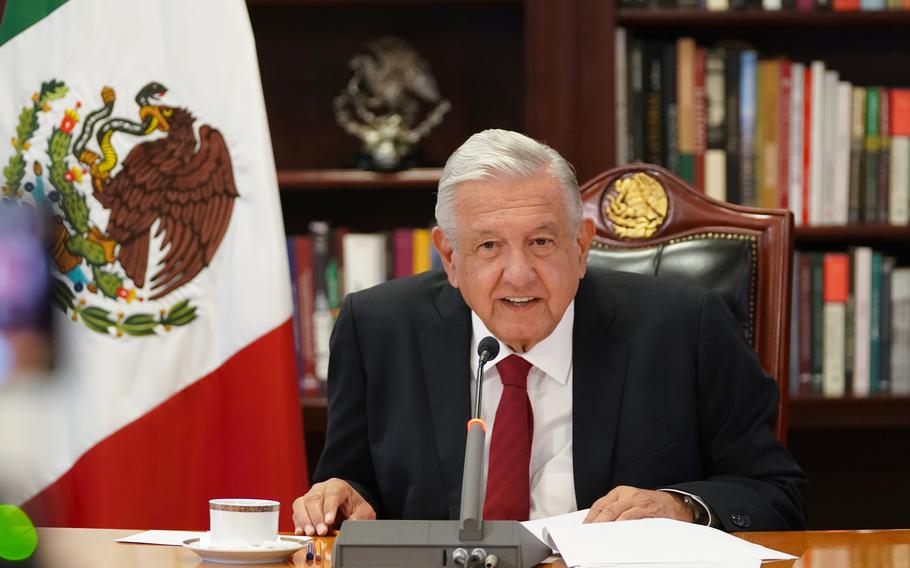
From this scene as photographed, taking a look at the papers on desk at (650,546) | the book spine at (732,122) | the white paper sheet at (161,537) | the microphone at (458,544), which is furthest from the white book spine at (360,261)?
the microphone at (458,544)

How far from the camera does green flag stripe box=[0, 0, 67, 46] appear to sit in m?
2.53

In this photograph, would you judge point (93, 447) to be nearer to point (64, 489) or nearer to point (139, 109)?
point (64, 489)

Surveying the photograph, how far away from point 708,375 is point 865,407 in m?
1.24

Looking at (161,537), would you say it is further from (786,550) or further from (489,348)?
(786,550)

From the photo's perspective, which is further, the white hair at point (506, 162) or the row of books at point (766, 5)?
the row of books at point (766, 5)

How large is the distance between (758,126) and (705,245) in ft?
3.21

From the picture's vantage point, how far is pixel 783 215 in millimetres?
2049

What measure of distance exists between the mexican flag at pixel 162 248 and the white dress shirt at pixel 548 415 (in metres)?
0.89

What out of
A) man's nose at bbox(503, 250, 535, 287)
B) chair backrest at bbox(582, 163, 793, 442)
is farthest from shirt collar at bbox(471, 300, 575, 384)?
chair backrest at bbox(582, 163, 793, 442)

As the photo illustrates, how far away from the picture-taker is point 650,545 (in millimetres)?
1250

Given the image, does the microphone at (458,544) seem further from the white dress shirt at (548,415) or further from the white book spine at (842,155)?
the white book spine at (842,155)

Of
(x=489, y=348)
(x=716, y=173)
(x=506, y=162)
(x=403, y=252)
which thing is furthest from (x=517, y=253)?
(x=716, y=173)

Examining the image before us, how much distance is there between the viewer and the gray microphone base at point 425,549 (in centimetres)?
115

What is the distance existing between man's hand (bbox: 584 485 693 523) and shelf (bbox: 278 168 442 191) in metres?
1.60
